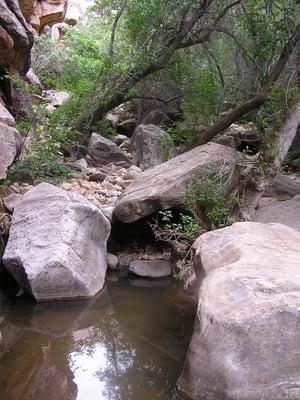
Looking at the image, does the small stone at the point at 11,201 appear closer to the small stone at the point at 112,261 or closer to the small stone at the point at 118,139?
the small stone at the point at 112,261

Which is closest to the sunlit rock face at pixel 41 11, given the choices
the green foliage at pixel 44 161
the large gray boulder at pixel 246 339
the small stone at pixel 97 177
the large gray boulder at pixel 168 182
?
the green foliage at pixel 44 161

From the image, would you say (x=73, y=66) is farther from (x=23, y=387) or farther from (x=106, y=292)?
(x=23, y=387)

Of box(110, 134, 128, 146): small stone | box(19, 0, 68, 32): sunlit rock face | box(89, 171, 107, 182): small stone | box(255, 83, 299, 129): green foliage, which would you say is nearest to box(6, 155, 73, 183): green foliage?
box(89, 171, 107, 182): small stone

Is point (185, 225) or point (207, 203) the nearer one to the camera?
point (185, 225)

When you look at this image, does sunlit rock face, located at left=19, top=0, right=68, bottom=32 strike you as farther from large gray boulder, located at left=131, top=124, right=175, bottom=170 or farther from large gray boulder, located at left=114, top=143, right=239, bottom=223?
large gray boulder, located at left=114, top=143, right=239, bottom=223

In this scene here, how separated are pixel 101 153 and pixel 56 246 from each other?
539cm

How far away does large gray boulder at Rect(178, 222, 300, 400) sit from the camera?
282 centimetres

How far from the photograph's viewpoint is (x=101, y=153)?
33.0ft

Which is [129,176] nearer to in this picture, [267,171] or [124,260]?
[124,260]

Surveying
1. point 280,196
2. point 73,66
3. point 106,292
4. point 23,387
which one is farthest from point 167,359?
point 73,66

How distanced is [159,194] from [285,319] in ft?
10.6

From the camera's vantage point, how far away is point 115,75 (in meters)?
9.28

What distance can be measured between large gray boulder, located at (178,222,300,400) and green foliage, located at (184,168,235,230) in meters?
2.33

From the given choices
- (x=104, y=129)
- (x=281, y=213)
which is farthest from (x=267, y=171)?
(x=104, y=129)
